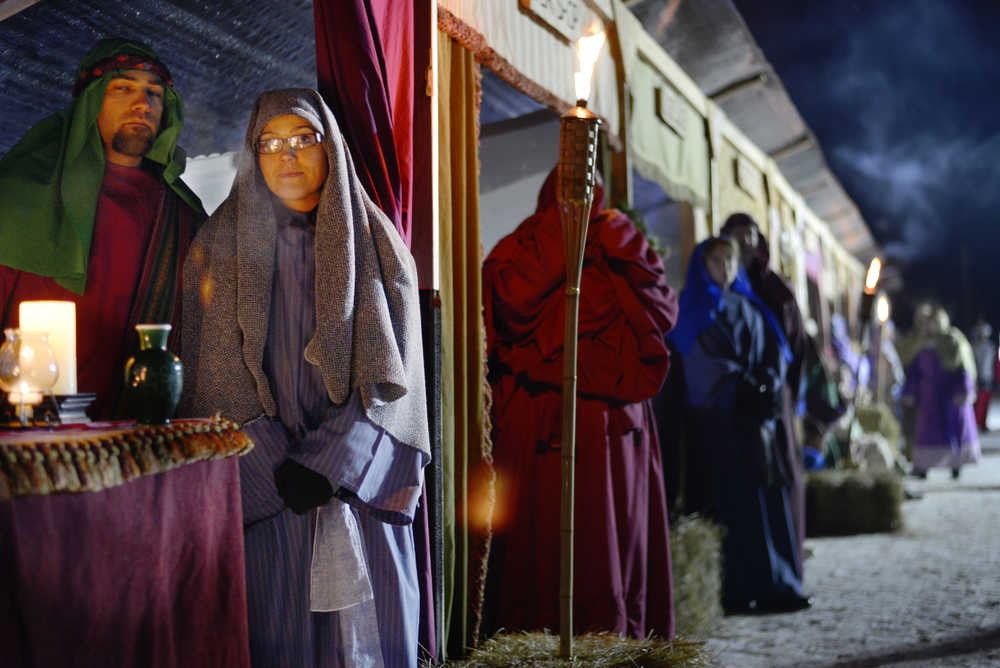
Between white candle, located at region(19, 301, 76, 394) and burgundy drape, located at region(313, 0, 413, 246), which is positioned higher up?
burgundy drape, located at region(313, 0, 413, 246)

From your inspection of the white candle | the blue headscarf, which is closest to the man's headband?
the white candle

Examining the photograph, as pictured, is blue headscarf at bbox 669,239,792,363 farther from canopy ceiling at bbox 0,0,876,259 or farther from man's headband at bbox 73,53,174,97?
man's headband at bbox 73,53,174,97

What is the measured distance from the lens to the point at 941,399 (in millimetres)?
10297

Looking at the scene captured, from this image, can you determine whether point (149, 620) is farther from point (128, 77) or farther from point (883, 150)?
point (883, 150)

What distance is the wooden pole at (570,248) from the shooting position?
8.16 ft

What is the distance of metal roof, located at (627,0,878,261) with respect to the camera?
20.5ft

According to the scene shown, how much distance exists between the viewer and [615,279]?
11.9ft

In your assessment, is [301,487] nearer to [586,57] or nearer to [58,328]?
[58,328]

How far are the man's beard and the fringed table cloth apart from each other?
896 millimetres

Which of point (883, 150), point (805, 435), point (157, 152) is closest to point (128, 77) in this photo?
point (157, 152)

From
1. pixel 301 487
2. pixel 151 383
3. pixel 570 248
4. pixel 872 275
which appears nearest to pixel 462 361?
pixel 570 248

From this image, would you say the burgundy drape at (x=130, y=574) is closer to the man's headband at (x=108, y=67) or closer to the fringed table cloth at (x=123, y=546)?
the fringed table cloth at (x=123, y=546)

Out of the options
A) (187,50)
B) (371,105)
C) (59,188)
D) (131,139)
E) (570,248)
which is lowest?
(570,248)

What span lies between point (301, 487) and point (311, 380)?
0.28 meters
